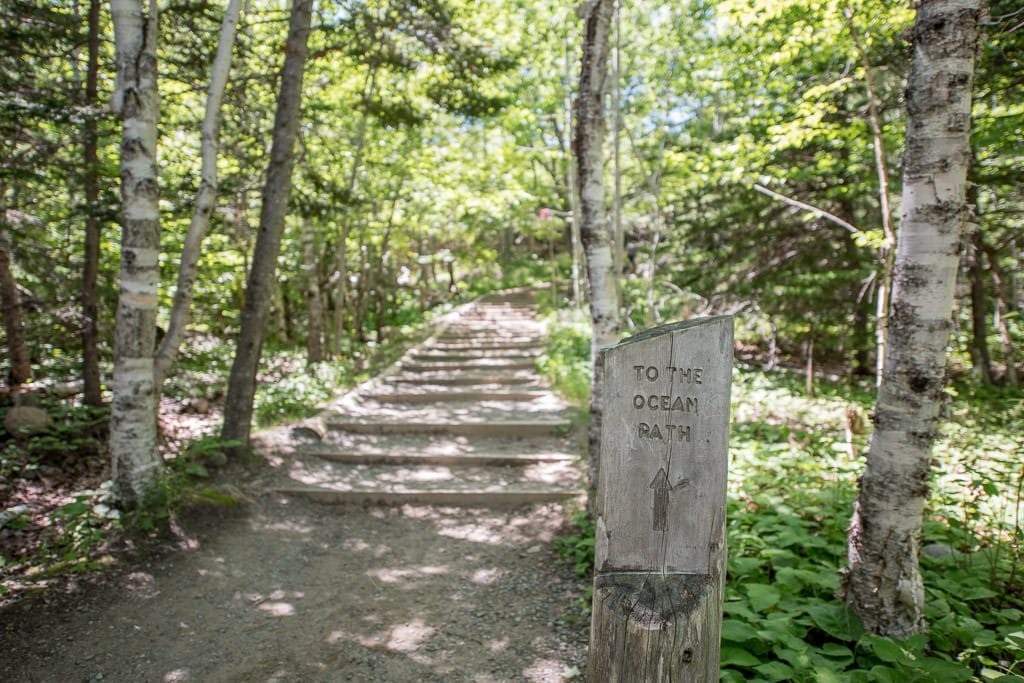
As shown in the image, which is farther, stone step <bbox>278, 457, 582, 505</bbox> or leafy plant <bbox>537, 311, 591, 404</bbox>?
leafy plant <bbox>537, 311, 591, 404</bbox>

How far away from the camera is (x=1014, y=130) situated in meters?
6.38

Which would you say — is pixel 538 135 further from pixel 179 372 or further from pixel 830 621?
pixel 830 621

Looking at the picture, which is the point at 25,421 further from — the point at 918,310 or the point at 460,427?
the point at 918,310

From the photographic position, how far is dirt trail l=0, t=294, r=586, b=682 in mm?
3236

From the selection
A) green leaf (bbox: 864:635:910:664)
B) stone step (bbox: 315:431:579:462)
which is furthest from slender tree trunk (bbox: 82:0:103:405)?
green leaf (bbox: 864:635:910:664)

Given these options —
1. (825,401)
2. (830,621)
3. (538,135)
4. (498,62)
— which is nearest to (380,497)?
(830,621)

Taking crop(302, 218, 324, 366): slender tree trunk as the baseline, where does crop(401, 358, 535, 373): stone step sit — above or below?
below

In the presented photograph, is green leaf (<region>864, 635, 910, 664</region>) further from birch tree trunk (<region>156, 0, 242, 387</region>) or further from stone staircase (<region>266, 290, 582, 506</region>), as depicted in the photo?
birch tree trunk (<region>156, 0, 242, 387</region>)

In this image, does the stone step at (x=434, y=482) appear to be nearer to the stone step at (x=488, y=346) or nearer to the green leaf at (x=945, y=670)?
the green leaf at (x=945, y=670)

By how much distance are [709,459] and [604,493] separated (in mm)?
346

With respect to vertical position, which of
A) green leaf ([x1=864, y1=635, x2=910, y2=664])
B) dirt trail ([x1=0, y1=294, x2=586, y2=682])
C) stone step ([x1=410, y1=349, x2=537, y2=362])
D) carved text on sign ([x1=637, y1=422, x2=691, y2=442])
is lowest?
dirt trail ([x1=0, y1=294, x2=586, y2=682])

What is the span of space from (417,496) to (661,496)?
424 cm

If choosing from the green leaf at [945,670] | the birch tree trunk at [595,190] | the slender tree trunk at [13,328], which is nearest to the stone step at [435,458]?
the birch tree trunk at [595,190]

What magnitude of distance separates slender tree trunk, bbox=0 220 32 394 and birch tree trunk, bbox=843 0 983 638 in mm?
7916
